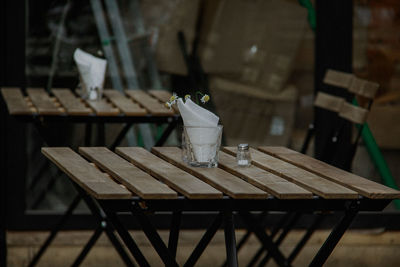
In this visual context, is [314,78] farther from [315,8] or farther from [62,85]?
[62,85]

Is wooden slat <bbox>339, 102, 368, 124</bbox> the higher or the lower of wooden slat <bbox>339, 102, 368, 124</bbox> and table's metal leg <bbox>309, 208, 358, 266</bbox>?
the higher

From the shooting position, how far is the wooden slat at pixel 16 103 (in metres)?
Result: 4.16

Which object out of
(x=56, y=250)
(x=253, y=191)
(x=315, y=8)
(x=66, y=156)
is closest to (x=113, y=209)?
(x=253, y=191)

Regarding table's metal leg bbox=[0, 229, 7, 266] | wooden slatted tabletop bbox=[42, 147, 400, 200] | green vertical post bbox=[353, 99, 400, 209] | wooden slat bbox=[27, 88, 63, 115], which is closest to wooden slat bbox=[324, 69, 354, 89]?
green vertical post bbox=[353, 99, 400, 209]

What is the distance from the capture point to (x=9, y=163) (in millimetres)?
5555

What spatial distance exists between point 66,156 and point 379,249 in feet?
9.15

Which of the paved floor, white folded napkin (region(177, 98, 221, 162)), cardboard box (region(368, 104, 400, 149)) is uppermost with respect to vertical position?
white folded napkin (region(177, 98, 221, 162))

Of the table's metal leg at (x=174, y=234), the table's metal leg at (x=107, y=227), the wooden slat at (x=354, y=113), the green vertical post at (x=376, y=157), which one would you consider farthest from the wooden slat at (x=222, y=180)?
the green vertical post at (x=376, y=157)

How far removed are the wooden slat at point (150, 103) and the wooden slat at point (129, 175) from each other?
0.74 metres

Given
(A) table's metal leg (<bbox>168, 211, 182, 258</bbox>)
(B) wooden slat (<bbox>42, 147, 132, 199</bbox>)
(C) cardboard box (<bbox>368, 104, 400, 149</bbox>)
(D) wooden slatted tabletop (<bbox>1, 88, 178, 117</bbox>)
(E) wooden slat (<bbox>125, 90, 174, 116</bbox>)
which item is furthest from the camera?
(C) cardboard box (<bbox>368, 104, 400, 149</bbox>)

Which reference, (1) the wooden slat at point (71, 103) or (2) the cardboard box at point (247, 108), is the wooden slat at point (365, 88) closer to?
(2) the cardboard box at point (247, 108)

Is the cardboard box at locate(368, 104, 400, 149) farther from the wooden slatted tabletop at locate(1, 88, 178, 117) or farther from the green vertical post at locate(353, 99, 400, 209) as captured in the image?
the wooden slatted tabletop at locate(1, 88, 178, 117)

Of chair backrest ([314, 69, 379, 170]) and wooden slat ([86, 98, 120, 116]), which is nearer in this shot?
wooden slat ([86, 98, 120, 116])

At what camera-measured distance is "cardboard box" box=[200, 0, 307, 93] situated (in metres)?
5.66
